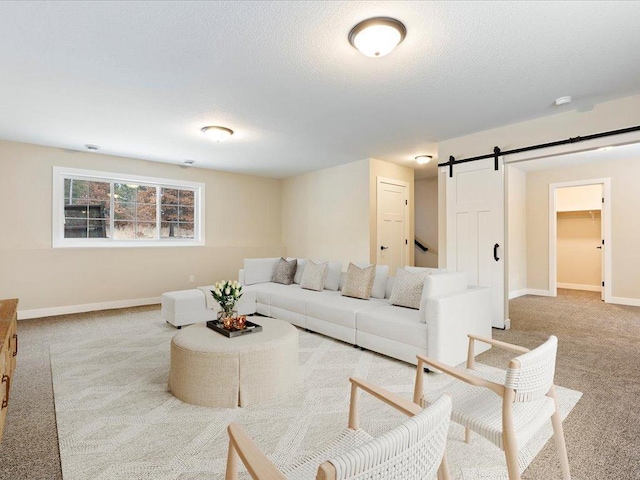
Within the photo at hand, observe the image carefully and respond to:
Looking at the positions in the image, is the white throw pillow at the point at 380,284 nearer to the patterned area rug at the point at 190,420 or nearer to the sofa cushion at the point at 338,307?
the sofa cushion at the point at 338,307

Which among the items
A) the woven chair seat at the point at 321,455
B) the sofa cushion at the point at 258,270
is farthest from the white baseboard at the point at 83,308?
the woven chair seat at the point at 321,455

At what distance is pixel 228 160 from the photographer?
589cm

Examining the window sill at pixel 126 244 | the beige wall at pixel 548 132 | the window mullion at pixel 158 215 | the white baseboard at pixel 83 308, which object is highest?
the beige wall at pixel 548 132

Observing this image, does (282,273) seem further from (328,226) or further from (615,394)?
(615,394)

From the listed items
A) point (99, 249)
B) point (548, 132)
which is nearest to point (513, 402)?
point (548, 132)

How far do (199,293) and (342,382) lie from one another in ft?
8.34

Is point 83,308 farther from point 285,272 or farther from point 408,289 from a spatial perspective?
point 408,289

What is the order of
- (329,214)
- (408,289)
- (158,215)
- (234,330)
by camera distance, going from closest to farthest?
1. (234,330)
2. (408,289)
3. (158,215)
4. (329,214)

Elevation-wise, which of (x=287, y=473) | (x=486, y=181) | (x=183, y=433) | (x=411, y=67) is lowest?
Result: (x=183, y=433)

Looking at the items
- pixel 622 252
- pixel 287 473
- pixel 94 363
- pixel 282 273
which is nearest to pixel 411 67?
pixel 287 473

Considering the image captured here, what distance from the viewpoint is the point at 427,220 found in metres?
8.09

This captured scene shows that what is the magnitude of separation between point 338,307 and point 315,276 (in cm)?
111

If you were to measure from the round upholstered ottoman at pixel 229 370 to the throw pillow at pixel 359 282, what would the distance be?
5.47 ft

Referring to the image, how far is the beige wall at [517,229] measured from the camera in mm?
6441
